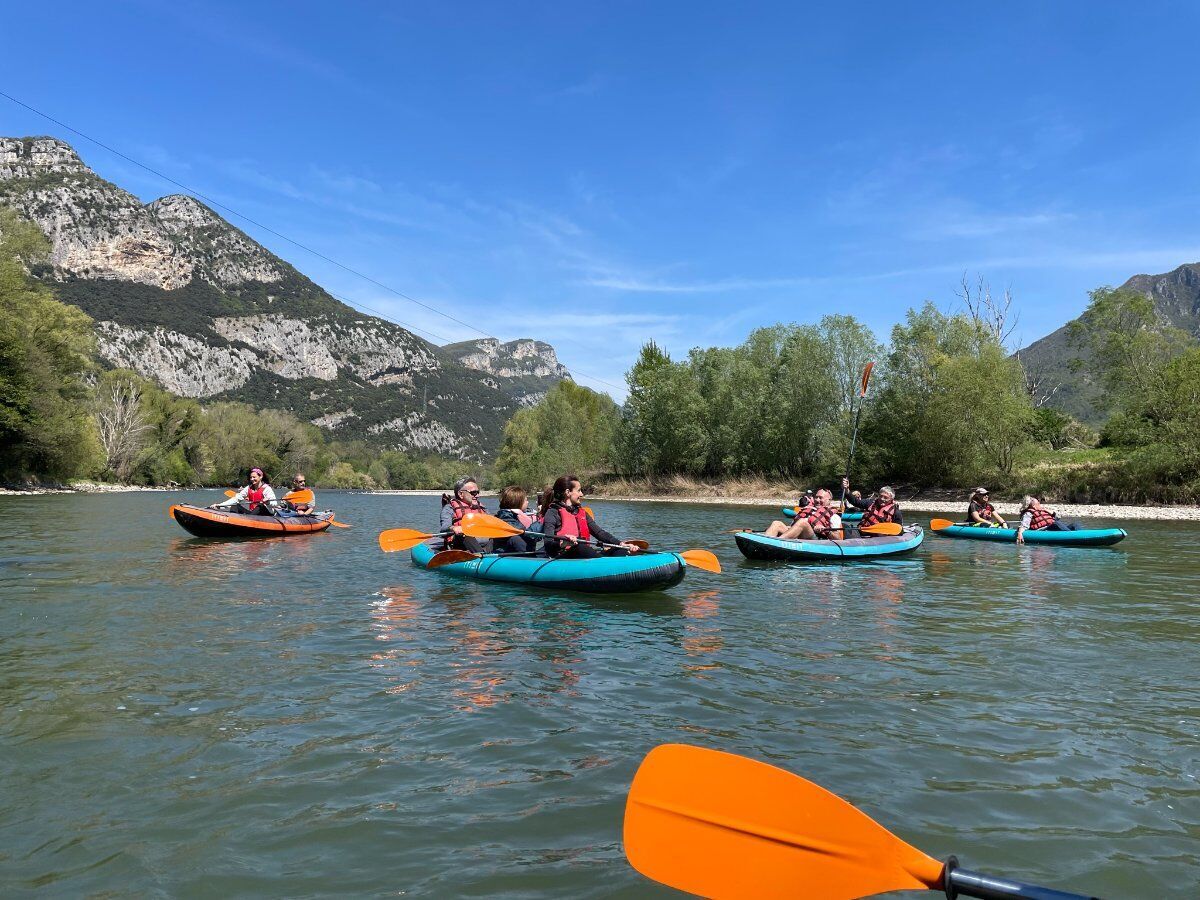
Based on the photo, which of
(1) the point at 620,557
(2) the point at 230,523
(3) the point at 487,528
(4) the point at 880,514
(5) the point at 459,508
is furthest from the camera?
(2) the point at 230,523

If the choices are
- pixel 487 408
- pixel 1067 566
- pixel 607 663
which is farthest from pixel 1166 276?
pixel 607 663

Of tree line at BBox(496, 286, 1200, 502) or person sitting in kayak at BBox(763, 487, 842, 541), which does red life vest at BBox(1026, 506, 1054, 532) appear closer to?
person sitting in kayak at BBox(763, 487, 842, 541)

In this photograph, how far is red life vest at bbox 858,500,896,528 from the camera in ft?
50.5

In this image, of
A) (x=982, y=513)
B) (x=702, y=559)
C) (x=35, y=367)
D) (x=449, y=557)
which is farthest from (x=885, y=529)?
(x=35, y=367)

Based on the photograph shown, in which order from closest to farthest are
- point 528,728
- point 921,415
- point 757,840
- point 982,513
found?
point 757,840
point 528,728
point 982,513
point 921,415

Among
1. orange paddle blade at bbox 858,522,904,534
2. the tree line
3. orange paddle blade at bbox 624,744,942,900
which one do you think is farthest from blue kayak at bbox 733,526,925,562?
the tree line

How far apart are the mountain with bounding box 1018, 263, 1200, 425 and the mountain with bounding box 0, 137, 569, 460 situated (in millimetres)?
88090

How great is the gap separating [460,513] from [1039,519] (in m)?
13.5

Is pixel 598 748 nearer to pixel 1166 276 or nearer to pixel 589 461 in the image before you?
pixel 589 461

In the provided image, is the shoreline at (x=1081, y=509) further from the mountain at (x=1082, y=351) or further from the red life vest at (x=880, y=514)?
the red life vest at (x=880, y=514)

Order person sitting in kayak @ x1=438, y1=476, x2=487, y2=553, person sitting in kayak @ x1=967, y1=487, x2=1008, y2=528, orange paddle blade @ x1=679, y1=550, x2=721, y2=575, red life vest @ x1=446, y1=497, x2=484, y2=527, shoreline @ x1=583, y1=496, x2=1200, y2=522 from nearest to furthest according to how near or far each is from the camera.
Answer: orange paddle blade @ x1=679, y1=550, x2=721, y2=575 < person sitting in kayak @ x1=438, y1=476, x2=487, y2=553 < red life vest @ x1=446, y1=497, x2=484, y2=527 < person sitting in kayak @ x1=967, y1=487, x2=1008, y2=528 < shoreline @ x1=583, y1=496, x2=1200, y2=522

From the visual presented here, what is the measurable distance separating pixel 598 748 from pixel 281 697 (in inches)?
93.4

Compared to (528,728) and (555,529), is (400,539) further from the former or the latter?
(528,728)

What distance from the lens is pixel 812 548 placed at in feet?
43.5
